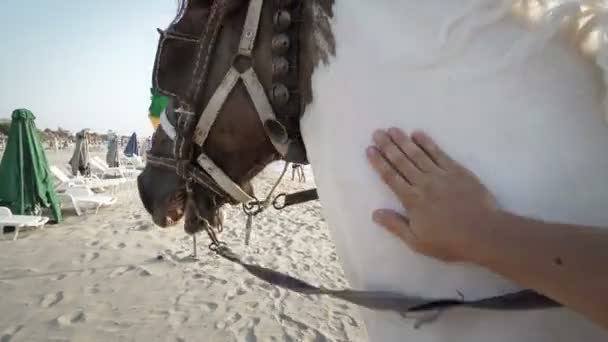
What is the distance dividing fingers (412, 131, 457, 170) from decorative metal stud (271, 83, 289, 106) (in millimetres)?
393

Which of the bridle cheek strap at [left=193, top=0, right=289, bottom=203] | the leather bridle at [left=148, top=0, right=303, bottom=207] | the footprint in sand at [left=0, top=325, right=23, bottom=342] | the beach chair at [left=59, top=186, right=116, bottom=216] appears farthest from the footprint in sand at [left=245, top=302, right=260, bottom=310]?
the beach chair at [left=59, top=186, right=116, bottom=216]

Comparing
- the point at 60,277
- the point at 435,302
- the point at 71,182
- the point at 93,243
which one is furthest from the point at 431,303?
the point at 71,182

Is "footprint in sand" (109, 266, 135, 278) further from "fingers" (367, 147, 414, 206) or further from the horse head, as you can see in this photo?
"fingers" (367, 147, 414, 206)

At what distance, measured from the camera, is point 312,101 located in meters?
1.01

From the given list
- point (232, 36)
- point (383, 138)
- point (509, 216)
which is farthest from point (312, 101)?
point (509, 216)

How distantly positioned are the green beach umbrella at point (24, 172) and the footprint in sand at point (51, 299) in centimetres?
447

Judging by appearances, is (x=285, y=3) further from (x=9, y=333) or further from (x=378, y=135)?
(x=9, y=333)

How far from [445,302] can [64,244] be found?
26.3 ft

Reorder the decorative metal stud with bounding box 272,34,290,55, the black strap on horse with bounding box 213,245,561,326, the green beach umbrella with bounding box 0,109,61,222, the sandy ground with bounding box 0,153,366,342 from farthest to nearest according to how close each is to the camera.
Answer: the green beach umbrella with bounding box 0,109,61,222 < the sandy ground with bounding box 0,153,366,342 < the decorative metal stud with bounding box 272,34,290,55 < the black strap on horse with bounding box 213,245,561,326

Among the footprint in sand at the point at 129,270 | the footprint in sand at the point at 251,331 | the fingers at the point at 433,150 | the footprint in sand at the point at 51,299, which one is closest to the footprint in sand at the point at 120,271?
the footprint in sand at the point at 129,270

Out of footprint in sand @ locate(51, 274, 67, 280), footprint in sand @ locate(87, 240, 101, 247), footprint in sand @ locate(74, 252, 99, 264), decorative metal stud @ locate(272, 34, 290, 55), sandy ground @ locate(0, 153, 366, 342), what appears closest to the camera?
decorative metal stud @ locate(272, 34, 290, 55)

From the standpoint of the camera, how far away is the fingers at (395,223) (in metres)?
0.79

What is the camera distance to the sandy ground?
158 inches

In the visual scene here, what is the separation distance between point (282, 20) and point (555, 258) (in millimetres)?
849
